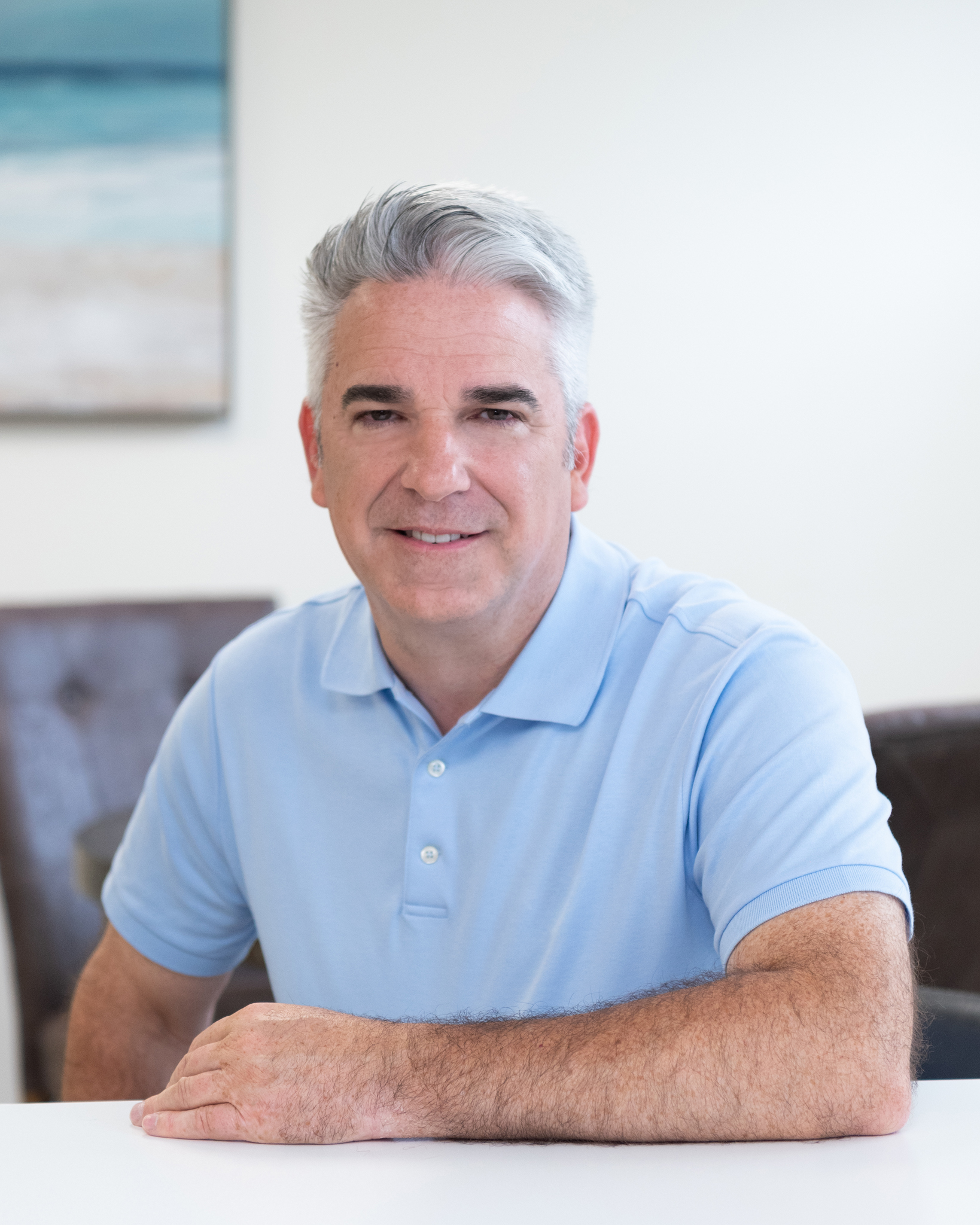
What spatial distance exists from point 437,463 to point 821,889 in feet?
1.66

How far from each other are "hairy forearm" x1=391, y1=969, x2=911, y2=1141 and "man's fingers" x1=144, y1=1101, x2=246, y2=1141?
0.11m

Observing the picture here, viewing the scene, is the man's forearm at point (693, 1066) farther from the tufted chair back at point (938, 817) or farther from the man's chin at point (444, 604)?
the tufted chair back at point (938, 817)

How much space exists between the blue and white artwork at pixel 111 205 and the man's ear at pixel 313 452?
1.16 meters

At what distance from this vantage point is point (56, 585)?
8.11 feet

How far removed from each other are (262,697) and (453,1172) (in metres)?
0.64

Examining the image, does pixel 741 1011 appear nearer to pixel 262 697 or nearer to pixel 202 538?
pixel 262 697

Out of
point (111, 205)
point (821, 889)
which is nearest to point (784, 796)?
point (821, 889)

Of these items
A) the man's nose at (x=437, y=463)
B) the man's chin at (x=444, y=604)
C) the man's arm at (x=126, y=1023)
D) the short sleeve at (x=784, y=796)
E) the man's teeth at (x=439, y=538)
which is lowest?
the man's arm at (x=126, y=1023)

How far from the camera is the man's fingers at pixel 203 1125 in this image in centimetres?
79

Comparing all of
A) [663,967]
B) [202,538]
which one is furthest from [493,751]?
[202,538]

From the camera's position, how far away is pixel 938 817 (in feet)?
4.61

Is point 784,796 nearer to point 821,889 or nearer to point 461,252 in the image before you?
point 821,889

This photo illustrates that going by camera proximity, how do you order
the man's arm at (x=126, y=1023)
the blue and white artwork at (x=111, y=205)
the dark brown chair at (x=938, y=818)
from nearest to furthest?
the man's arm at (x=126, y=1023) → the dark brown chair at (x=938, y=818) → the blue and white artwork at (x=111, y=205)

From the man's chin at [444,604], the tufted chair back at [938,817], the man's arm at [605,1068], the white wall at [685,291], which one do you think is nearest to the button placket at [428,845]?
the man's chin at [444,604]
